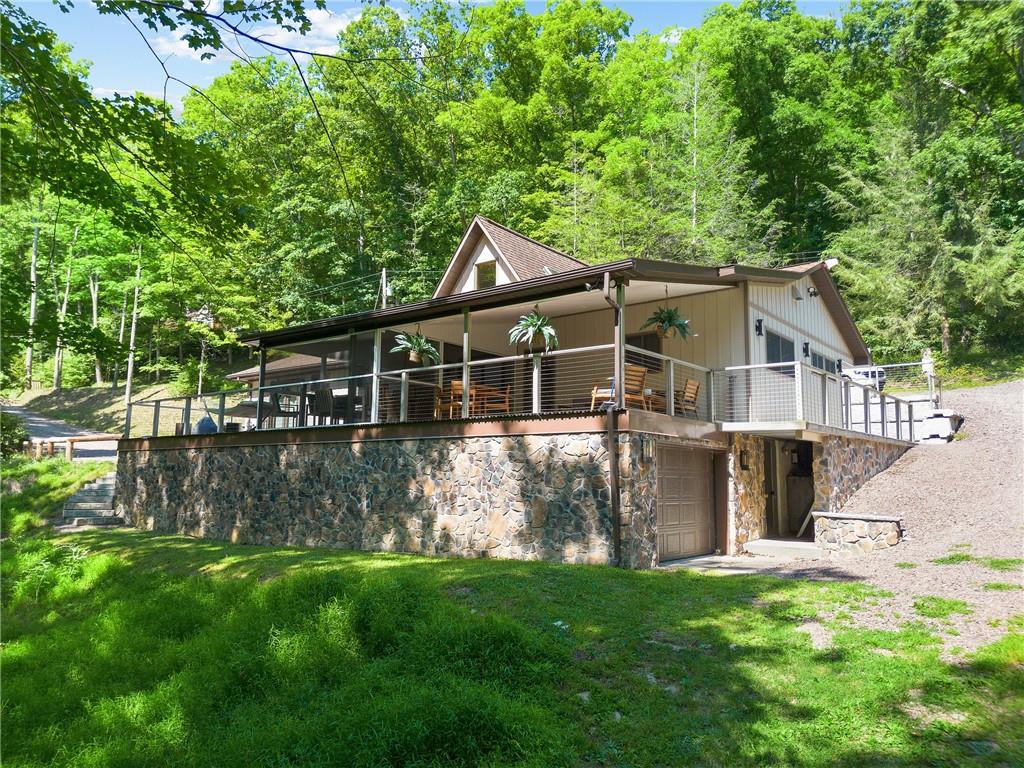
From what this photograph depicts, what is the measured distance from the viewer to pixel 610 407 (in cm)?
1009

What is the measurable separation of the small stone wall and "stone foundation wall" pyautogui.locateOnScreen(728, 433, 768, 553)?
1597 millimetres

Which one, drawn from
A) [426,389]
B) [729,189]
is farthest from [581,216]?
[426,389]

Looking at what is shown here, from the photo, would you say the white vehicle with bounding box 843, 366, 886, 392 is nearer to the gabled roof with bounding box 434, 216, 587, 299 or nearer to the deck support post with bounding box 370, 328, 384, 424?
the gabled roof with bounding box 434, 216, 587, 299

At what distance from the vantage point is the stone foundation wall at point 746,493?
12570 millimetres

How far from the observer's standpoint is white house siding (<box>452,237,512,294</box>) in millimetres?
16938

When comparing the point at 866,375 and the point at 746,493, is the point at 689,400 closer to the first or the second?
the point at 746,493

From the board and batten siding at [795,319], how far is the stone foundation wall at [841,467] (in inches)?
84.6

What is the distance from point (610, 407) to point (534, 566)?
2.51m

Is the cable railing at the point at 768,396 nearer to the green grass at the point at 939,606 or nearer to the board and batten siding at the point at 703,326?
the board and batten siding at the point at 703,326

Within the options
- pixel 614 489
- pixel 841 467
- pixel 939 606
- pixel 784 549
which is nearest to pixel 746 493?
pixel 784 549

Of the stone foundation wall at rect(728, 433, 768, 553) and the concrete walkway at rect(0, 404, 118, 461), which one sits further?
the concrete walkway at rect(0, 404, 118, 461)

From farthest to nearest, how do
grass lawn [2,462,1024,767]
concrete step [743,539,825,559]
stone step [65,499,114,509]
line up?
stone step [65,499,114,509]
concrete step [743,539,825,559]
grass lawn [2,462,1024,767]

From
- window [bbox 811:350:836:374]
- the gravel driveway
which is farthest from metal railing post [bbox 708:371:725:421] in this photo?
window [bbox 811:350:836:374]

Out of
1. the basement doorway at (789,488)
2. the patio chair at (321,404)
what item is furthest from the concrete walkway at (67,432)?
the basement doorway at (789,488)
